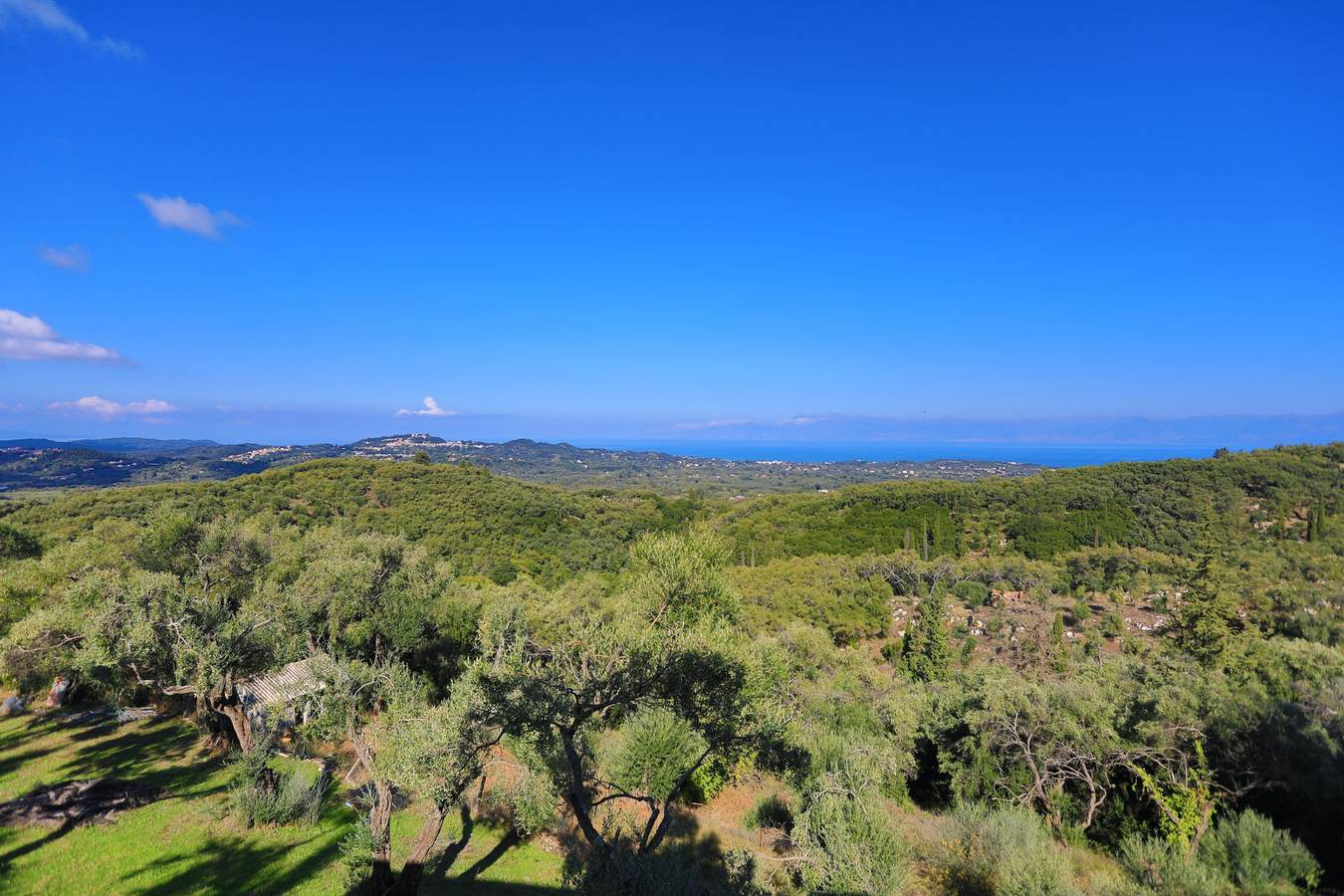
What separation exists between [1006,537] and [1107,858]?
54196 mm

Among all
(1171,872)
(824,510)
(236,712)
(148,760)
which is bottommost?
(824,510)

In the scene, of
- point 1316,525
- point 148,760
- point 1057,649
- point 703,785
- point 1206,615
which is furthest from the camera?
point 1316,525

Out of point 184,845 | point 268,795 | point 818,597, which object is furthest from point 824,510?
point 184,845

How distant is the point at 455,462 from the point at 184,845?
108405mm

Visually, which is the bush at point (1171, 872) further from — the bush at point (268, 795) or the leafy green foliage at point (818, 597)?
the leafy green foliage at point (818, 597)

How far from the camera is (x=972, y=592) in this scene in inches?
1614

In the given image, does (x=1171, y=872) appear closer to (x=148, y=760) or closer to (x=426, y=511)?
(x=148, y=760)

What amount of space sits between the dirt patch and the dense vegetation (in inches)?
74.8

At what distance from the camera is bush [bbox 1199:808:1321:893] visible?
28.5 ft

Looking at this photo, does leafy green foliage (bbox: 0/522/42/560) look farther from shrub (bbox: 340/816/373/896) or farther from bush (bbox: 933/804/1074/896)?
bush (bbox: 933/804/1074/896)

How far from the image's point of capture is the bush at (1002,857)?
8.57 meters

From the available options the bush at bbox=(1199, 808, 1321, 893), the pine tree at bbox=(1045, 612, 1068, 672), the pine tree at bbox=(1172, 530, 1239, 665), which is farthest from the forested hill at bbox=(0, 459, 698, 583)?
the bush at bbox=(1199, 808, 1321, 893)

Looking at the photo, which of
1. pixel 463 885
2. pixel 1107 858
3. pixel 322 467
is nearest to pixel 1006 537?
pixel 1107 858

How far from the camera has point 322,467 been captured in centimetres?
6225
